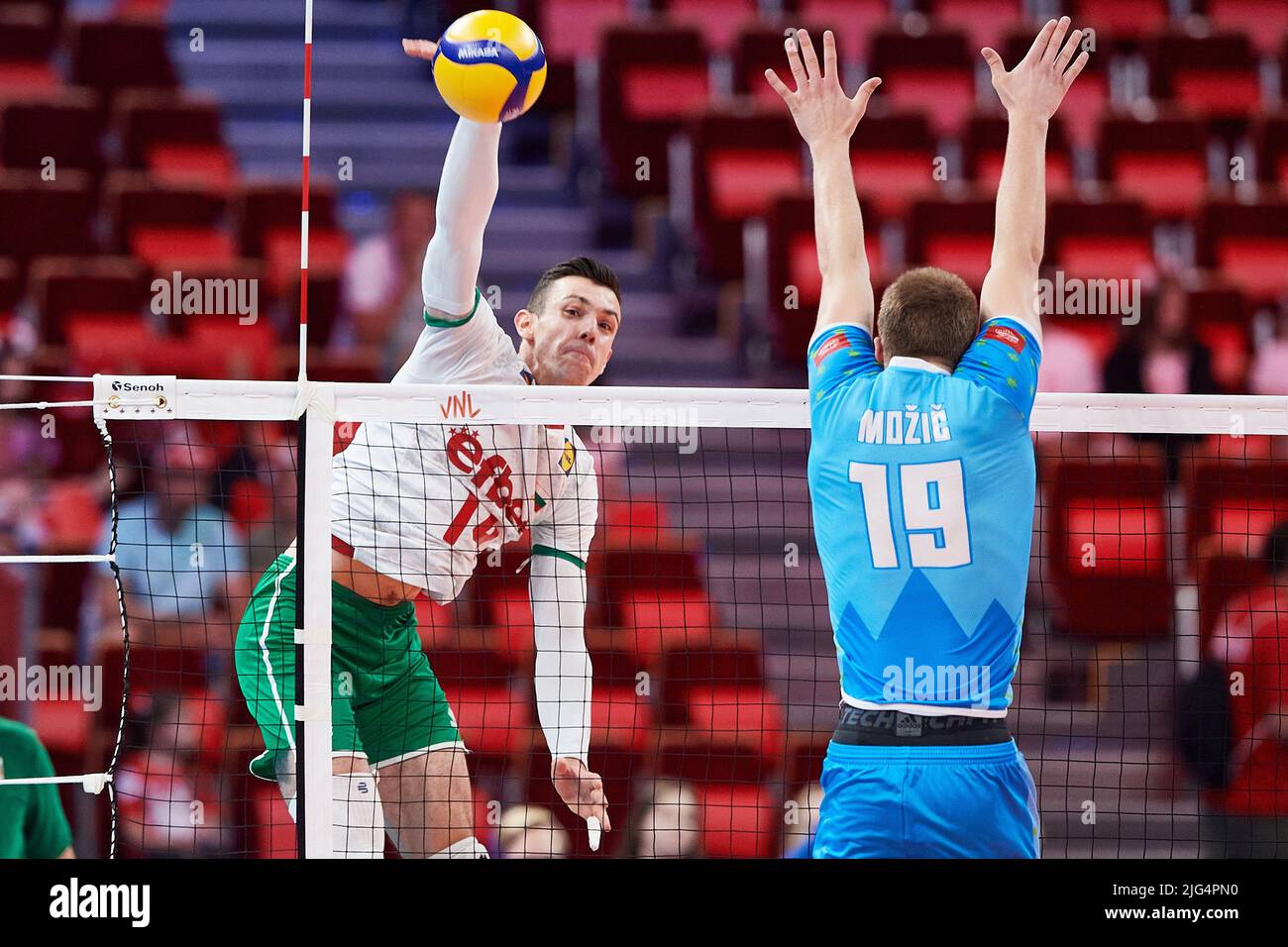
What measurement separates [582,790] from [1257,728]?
4.22m

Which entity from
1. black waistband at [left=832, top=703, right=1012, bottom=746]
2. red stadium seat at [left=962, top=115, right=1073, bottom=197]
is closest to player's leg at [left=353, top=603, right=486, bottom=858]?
black waistband at [left=832, top=703, right=1012, bottom=746]

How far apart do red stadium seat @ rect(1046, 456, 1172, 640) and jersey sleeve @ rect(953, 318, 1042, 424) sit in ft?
14.8

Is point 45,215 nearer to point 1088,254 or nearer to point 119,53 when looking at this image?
point 119,53

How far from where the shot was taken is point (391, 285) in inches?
432

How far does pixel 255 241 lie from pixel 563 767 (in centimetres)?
664

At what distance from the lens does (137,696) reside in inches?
341

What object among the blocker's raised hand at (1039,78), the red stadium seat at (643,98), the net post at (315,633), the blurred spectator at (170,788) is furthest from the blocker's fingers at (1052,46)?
the red stadium seat at (643,98)

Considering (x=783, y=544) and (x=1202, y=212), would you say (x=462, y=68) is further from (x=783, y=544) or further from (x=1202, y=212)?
(x=1202, y=212)

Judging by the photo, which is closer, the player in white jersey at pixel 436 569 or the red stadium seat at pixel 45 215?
the player in white jersey at pixel 436 569

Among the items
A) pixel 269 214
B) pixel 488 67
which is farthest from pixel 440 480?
pixel 269 214

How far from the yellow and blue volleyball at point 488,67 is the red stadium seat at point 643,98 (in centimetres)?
710

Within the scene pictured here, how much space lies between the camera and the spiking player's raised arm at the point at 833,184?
484cm
